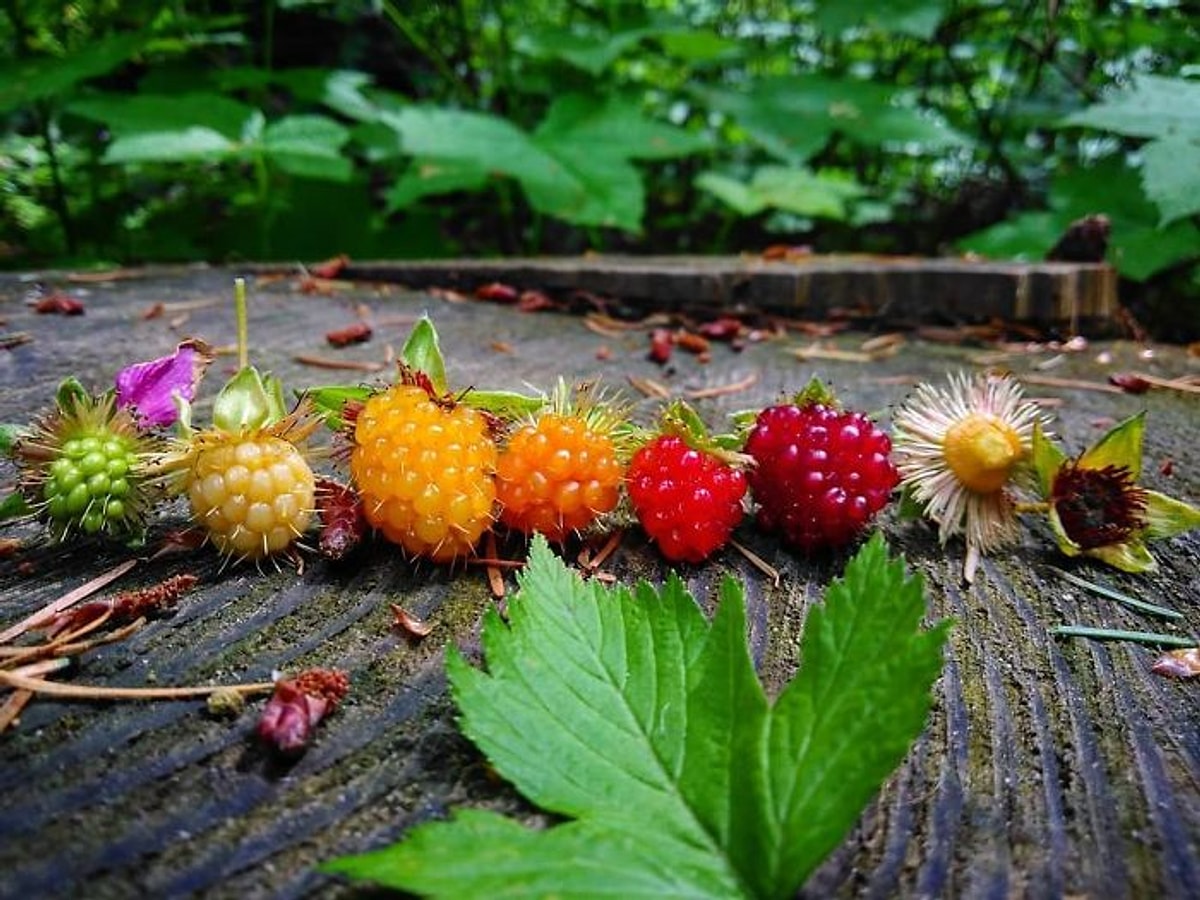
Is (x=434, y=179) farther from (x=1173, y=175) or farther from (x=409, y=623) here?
(x=409, y=623)

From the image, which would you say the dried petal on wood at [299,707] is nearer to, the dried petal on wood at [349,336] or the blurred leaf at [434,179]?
the dried petal on wood at [349,336]

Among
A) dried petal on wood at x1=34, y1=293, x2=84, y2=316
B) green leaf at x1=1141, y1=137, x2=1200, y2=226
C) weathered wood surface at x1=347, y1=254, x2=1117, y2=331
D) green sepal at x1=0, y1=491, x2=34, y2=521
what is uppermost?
green leaf at x1=1141, y1=137, x2=1200, y2=226

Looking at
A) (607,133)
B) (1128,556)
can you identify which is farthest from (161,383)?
(607,133)

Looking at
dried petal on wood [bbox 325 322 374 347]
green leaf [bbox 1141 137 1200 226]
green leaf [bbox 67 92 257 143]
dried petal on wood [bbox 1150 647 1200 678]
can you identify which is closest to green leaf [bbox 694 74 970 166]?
green leaf [bbox 1141 137 1200 226]

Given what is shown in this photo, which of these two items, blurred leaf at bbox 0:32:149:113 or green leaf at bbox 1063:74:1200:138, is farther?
blurred leaf at bbox 0:32:149:113

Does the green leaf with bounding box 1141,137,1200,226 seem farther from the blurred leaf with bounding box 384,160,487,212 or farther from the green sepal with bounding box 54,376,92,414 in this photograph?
the green sepal with bounding box 54,376,92,414

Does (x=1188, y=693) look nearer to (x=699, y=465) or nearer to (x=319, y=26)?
(x=699, y=465)

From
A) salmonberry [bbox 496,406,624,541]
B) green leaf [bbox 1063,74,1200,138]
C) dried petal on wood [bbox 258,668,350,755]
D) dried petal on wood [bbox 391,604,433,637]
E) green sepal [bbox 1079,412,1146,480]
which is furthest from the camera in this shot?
green leaf [bbox 1063,74,1200,138]

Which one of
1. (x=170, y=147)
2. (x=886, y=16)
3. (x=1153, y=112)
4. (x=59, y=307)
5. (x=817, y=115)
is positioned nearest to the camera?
(x=59, y=307)
